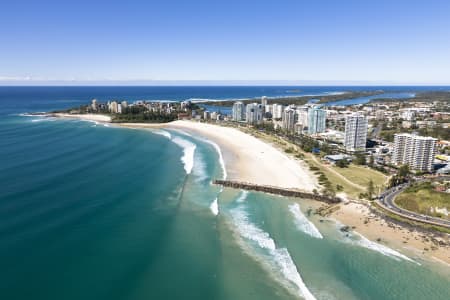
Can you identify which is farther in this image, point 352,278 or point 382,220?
point 382,220

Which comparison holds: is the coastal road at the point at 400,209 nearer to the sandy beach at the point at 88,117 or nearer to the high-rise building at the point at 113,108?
the sandy beach at the point at 88,117

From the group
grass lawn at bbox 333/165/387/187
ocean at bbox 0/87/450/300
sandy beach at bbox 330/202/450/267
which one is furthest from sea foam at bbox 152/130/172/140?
sandy beach at bbox 330/202/450/267

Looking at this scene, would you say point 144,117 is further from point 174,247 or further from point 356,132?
point 174,247

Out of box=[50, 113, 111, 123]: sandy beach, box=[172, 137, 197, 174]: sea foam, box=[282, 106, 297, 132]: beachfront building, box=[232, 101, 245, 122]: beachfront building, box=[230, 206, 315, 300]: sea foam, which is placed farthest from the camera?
box=[50, 113, 111, 123]: sandy beach

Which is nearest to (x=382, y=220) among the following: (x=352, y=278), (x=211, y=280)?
(x=352, y=278)

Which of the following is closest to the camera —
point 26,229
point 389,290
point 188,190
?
point 389,290

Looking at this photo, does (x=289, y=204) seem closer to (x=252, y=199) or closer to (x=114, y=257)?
(x=252, y=199)

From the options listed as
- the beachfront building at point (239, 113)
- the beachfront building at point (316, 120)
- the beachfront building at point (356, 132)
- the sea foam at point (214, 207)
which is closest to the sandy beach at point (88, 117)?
the beachfront building at point (239, 113)

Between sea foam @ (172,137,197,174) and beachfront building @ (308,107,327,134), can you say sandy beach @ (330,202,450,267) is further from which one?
beachfront building @ (308,107,327,134)
